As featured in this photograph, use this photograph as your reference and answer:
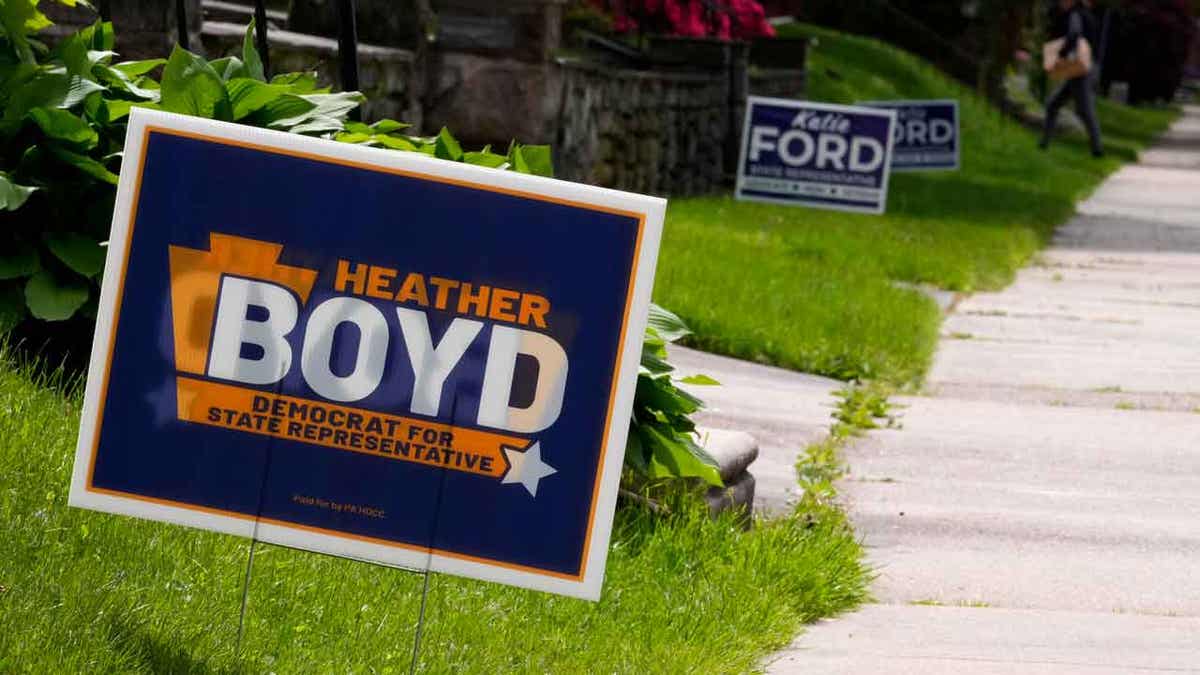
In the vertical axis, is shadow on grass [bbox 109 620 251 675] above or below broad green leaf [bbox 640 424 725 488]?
above

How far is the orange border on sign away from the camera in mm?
3680

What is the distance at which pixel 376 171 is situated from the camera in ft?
12.1

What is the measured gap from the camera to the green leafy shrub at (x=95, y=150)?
199 inches

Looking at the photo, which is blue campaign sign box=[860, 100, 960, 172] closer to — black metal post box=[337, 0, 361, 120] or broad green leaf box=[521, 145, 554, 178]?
black metal post box=[337, 0, 361, 120]

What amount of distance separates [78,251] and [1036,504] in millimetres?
3260

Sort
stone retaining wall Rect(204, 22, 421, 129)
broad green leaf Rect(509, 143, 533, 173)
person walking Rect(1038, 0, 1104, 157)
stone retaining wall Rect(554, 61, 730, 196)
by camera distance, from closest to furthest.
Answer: broad green leaf Rect(509, 143, 533, 173) → stone retaining wall Rect(204, 22, 421, 129) → stone retaining wall Rect(554, 61, 730, 196) → person walking Rect(1038, 0, 1104, 157)

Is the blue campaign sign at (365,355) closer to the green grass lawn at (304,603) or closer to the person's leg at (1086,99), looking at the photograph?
the green grass lawn at (304,603)

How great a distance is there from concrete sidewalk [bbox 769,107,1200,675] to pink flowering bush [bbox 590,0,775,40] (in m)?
5.73

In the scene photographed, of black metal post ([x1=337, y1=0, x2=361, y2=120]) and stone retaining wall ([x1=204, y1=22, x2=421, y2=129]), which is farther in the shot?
stone retaining wall ([x1=204, y1=22, x2=421, y2=129])

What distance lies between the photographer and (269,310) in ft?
12.1

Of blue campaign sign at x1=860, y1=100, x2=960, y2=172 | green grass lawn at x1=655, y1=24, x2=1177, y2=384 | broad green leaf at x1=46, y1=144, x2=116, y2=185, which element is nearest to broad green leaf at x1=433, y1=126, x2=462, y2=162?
broad green leaf at x1=46, y1=144, x2=116, y2=185

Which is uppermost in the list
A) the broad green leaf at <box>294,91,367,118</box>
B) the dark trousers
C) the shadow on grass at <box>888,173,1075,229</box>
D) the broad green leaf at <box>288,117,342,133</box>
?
the broad green leaf at <box>294,91,367,118</box>

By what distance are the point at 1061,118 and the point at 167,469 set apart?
37.8 metres

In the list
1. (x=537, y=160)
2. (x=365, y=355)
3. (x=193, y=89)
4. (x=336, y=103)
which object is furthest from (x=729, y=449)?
(x=365, y=355)
